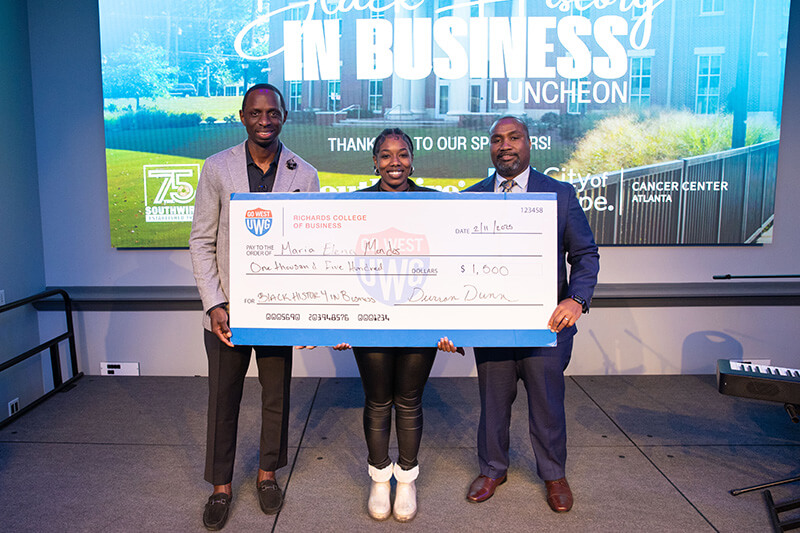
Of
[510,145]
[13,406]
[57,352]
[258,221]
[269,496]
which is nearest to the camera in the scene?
[258,221]

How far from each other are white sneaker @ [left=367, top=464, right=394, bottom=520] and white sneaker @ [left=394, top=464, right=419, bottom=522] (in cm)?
4

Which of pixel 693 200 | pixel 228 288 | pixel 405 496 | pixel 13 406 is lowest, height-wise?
pixel 13 406

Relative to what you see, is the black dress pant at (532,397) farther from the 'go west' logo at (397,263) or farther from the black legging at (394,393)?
the 'go west' logo at (397,263)

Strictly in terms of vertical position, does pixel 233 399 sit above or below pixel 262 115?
below

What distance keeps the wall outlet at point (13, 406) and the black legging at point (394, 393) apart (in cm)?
254

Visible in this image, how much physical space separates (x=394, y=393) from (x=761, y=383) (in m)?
1.54

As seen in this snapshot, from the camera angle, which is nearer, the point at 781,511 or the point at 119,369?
the point at 781,511

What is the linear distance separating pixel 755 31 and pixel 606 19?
99 centimetres

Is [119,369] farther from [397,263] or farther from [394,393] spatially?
[397,263]

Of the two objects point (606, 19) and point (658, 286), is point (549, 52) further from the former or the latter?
point (658, 286)

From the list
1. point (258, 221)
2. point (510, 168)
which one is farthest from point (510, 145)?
point (258, 221)

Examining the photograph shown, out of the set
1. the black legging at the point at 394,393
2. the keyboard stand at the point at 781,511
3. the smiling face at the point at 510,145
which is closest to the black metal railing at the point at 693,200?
the smiling face at the point at 510,145

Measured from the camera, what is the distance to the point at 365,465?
8.72 ft

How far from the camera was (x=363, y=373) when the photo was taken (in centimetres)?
213
